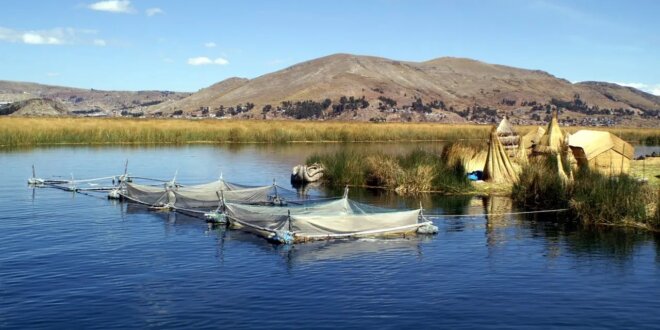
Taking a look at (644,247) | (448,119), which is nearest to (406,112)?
(448,119)

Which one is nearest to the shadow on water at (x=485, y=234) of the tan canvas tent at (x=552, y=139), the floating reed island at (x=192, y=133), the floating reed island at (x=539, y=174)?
the floating reed island at (x=539, y=174)

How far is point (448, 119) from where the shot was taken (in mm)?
199750

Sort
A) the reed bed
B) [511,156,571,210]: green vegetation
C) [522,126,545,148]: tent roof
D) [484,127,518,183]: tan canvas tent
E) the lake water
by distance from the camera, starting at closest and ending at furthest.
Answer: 1. the lake water
2. [511,156,571,210]: green vegetation
3. [484,127,518,183]: tan canvas tent
4. [522,126,545,148]: tent roof
5. the reed bed

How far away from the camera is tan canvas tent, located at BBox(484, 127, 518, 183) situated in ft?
121

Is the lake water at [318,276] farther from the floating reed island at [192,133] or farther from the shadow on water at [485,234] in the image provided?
the floating reed island at [192,133]

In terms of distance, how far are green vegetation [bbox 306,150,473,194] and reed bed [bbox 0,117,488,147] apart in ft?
126

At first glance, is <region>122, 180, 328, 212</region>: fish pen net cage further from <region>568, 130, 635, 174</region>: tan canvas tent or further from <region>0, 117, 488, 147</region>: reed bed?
<region>0, 117, 488, 147</region>: reed bed

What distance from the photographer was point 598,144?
135ft

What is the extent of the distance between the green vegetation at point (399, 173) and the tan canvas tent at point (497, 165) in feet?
5.17

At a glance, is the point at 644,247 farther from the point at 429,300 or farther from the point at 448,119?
the point at 448,119

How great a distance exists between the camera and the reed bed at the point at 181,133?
7094cm

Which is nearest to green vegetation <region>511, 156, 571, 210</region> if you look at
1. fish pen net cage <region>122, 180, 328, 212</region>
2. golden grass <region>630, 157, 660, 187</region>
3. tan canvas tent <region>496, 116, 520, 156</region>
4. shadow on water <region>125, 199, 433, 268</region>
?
golden grass <region>630, 157, 660, 187</region>

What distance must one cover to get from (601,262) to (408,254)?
5.78m

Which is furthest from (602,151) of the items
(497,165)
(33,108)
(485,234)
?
(33,108)
